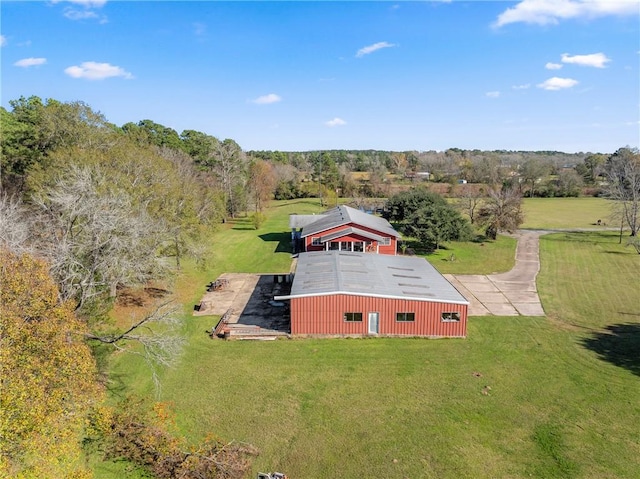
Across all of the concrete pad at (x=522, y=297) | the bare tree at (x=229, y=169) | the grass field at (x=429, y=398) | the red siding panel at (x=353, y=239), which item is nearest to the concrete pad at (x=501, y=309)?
the grass field at (x=429, y=398)

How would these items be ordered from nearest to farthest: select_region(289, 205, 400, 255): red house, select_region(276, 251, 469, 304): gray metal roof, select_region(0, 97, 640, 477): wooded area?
select_region(0, 97, 640, 477): wooded area, select_region(276, 251, 469, 304): gray metal roof, select_region(289, 205, 400, 255): red house

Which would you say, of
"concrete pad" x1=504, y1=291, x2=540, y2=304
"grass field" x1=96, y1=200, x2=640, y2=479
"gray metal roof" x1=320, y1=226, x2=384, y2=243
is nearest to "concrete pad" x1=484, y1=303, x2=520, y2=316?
"grass field" x1=96, y1=200, x2=640, y2=479

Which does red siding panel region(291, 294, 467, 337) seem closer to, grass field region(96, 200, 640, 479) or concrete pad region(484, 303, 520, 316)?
grass field region(96, 200, 640, 479)

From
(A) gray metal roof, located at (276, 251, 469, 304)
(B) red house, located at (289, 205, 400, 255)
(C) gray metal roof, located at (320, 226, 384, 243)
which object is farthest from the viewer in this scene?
(B) red house, located at (289, 205, 400, 255)

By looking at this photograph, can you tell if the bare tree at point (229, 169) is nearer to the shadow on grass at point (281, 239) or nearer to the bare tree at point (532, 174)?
the shadow on grass at point (281, 239)

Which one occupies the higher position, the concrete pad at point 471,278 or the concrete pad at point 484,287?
the concrete pad at point 471,278

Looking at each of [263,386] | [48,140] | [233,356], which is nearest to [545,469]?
[263,386]

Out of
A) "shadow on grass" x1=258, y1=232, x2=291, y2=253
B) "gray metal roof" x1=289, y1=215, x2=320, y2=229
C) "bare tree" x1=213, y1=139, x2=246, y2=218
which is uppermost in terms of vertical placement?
"bare tree" x1=213, y1=139, x2=246, y2=218

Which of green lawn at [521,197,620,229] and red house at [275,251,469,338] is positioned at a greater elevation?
green lawn at [521,197,620,229]
